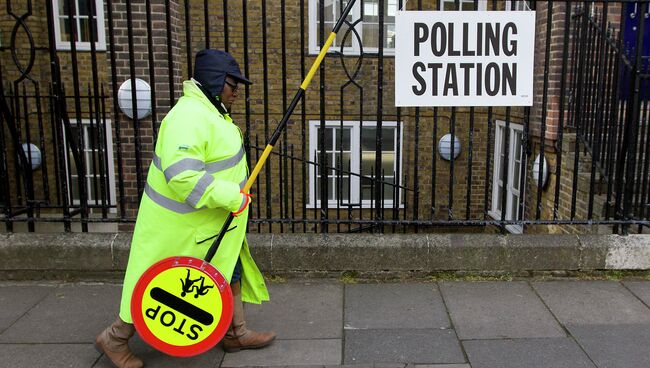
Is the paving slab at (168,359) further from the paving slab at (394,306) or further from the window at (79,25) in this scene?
the window at (79,25)

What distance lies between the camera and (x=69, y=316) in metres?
3.50

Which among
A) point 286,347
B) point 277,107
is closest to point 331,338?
point 286,347

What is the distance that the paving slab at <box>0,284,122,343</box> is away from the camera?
322 centimetres

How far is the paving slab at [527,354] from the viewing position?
2910 mm

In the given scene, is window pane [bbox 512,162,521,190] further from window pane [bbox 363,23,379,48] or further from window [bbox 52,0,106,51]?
window [bbox 52,0,106,51]

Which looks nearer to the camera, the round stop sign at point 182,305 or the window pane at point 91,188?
the round stop sign at point 182,305

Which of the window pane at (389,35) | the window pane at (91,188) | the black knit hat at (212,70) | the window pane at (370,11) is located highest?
the window pane at (370,11)

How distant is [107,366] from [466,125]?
7430 mm

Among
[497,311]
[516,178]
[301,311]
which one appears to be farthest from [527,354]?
[516,178]

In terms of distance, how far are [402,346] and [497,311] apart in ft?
2.81

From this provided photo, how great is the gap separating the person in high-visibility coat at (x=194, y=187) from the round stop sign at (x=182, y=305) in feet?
0.33

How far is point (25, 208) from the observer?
14.1 feet

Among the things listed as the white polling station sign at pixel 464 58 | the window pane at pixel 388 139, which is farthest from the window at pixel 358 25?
the white polling station sign at pixel 464 58

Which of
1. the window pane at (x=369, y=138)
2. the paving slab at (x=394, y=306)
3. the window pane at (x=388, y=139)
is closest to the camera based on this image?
the paving slab at (x=394, y=306)
